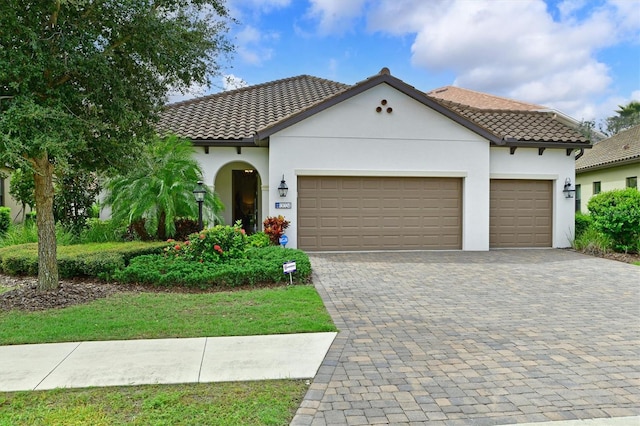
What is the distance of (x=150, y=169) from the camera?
478 inches

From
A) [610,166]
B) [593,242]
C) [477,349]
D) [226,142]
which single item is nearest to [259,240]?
[226,142]

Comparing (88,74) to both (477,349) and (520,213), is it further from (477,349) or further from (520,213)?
(520,213)

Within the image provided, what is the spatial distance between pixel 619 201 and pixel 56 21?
14.4 meters

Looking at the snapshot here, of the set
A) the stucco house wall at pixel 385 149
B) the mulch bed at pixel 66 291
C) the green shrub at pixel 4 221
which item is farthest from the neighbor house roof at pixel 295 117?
the green shrub at pixel 4 221

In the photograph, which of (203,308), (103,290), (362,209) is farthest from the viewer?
(362,209)

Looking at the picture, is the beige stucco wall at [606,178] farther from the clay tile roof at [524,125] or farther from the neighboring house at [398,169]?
the neighboring house at [398,169]

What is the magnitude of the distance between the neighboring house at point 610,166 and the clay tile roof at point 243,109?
1306cm

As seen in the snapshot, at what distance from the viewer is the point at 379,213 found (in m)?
13.2

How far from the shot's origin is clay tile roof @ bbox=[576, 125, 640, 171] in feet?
64.1

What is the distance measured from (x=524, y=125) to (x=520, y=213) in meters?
2.96

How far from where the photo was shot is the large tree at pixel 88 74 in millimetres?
5835

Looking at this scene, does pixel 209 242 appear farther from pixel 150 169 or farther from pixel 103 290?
pixel 150 169

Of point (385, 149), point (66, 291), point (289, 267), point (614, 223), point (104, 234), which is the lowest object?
point (66, 291)

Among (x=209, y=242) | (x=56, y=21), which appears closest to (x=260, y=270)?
(x=209, y=242)
